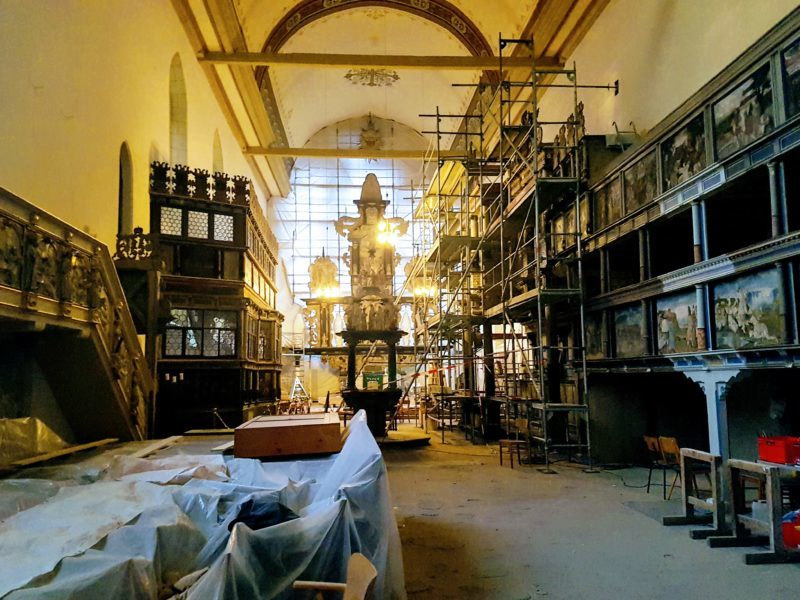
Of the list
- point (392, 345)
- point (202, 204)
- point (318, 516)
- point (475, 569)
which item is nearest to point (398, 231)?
point (392, 345)

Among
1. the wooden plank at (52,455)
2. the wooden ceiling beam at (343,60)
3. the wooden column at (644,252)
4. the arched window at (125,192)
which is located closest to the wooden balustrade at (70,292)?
the wooden plank at (52,455)

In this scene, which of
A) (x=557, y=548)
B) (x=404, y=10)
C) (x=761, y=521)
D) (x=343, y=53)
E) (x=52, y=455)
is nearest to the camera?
(x=761, y=521)

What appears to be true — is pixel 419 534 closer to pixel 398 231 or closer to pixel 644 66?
pixel 644 66

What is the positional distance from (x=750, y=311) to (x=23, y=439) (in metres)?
8.16

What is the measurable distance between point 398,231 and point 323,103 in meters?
14.3

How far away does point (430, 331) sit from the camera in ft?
62.4

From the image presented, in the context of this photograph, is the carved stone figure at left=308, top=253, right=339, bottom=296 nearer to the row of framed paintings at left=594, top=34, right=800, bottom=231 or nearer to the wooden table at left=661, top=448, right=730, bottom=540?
the row of framed paintings at left=594, top=34, right=800, bottom=231

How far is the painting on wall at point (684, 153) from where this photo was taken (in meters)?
7.79

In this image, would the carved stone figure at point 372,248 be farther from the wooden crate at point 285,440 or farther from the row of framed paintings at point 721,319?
the wooden crate at point 285,440

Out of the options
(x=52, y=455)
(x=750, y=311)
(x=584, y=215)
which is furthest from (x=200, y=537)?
(x=584, y=215)

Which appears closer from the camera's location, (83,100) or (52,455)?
(52,455)

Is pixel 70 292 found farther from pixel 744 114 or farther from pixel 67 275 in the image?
pixel 744 114

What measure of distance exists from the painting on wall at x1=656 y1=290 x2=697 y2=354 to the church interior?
0.05 m

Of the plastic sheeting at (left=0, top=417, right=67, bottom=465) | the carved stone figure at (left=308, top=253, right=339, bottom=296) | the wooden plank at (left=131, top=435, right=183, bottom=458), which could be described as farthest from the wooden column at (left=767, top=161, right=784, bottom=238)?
the carved stone figure at (left=308, top=253, right=339, bottom=296)
